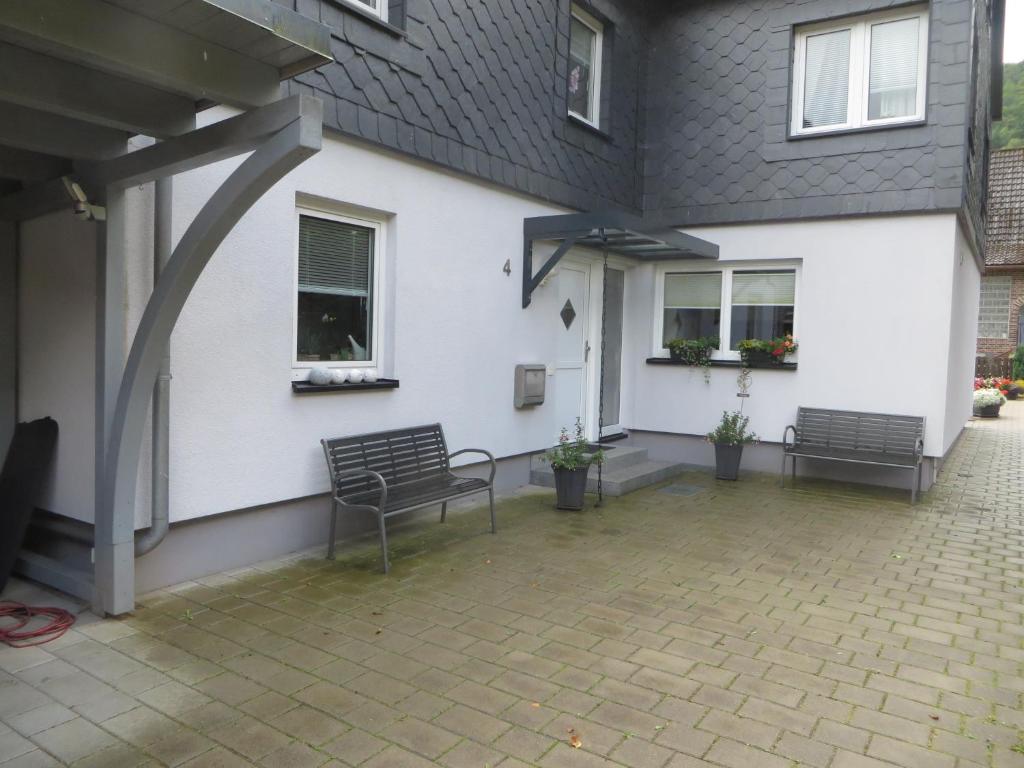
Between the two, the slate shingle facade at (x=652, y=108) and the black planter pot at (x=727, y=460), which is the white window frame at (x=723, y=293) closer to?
the slate shingle facade at (x=652, y=108)

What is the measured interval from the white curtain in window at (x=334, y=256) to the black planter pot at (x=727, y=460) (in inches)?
177

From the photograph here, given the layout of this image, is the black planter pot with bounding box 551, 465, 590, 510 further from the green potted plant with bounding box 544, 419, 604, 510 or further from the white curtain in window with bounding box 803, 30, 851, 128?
the white curtain in window with bounding box 803, 30, 851, 128

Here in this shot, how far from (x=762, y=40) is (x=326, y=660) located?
843 cm

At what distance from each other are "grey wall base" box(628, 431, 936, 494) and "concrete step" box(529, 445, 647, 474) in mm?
696

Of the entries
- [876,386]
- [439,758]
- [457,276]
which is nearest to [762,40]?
[876,386]

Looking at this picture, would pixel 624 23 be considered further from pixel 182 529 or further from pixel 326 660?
pixel 326 660

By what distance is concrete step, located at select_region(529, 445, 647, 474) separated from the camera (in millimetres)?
7883

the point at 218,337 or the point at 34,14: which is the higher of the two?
the point at 34,14

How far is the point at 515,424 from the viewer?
753cm

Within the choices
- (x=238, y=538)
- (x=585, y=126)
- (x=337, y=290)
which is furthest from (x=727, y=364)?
(x=238, y=538)

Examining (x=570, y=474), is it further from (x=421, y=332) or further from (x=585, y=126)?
(x=585, y=126)

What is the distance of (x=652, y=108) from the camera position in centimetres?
966

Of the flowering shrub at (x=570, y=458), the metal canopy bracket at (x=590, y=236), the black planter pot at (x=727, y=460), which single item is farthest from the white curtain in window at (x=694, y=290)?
the flowering shrub at (x=570, y=458)

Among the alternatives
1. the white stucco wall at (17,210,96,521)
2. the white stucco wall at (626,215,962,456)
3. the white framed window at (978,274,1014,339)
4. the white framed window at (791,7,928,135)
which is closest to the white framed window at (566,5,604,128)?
the white stucco wall at (626,215,962,456)
